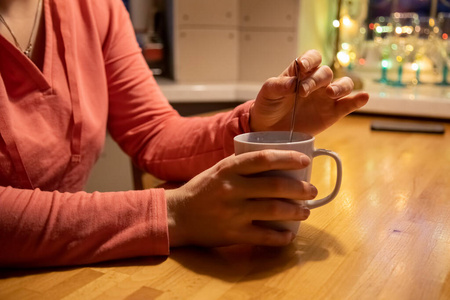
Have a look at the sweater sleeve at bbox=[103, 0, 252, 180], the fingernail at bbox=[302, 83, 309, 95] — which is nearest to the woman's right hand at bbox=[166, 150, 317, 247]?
the fingernail at bbox=[302, 83, 309, 95]

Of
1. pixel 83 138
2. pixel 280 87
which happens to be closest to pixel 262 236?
pixel 280 87

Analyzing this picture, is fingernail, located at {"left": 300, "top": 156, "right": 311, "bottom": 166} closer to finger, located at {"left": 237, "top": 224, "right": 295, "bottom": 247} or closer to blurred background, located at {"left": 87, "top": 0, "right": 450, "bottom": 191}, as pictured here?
finger, located at {"left": 237, "top": 224, "right": 295, "bottom": 247}

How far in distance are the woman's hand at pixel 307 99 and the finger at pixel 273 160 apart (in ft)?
0.47

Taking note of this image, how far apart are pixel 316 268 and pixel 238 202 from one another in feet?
0.36

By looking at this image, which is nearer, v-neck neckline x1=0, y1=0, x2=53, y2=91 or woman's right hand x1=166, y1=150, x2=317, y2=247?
woman's right hand x1=166, y1=150, x2=317, y2=247

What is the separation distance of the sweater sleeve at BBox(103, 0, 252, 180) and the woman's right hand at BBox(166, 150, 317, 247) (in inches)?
11.4

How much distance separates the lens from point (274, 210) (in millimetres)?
555

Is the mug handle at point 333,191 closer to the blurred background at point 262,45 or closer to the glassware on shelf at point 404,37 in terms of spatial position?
the blurred background at point 262,45

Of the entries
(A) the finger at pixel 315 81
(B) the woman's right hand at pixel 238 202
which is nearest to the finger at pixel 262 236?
(B) the woman's right hand at pixel 238 202

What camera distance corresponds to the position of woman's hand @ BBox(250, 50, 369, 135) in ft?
2.20

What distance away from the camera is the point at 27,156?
2.58 feet

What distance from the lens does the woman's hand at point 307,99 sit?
67cm

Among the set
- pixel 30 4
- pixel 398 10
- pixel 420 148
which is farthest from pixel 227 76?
pixel 30 4

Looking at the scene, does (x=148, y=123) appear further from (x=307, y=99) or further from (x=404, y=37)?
(x=404, y=37)
